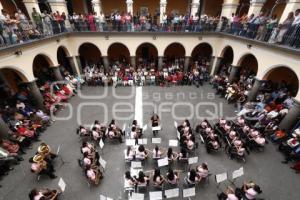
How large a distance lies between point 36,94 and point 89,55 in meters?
10.3

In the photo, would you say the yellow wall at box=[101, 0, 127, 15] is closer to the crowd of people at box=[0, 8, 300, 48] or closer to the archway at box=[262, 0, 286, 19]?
the crowd of people at box=[0, 8, 300, 48]

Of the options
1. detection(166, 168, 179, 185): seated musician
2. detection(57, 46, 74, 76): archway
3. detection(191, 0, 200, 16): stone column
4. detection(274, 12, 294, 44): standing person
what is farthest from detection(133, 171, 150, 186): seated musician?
detection(57, 46, 74, 76): archway

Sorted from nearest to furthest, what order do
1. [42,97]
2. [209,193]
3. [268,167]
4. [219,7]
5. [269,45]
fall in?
[209,193], [268,167], [269,45], [42,97], [219,7]

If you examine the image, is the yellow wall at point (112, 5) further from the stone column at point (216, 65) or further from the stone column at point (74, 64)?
the stone column at point (216, 65)

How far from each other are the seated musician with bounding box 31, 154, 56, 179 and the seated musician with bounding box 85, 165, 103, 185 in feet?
6.25

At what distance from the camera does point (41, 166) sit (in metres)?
8.58

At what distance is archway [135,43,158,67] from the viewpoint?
21906 mm

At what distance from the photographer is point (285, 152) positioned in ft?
32.8

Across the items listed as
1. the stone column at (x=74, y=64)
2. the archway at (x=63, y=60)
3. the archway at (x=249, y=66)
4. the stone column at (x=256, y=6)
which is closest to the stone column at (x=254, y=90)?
the archway at (x=249, y=66)

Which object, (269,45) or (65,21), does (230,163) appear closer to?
(269,45)

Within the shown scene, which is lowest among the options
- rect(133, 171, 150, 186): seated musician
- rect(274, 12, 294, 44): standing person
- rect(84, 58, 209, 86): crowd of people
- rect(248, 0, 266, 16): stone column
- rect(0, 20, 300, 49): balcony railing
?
rect(84, 58, 209, 86): crowd of people

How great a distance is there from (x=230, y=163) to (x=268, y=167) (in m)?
1.72

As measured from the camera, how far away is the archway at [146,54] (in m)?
21.9

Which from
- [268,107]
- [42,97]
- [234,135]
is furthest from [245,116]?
[42,97]
